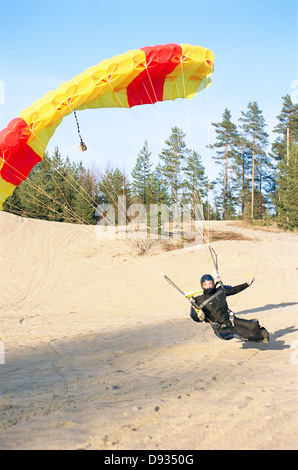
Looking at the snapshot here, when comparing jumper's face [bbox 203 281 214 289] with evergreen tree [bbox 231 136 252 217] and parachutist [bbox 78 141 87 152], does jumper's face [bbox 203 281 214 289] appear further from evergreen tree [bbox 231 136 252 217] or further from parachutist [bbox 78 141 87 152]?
evergreen tree [bbox 231 136 252 217]

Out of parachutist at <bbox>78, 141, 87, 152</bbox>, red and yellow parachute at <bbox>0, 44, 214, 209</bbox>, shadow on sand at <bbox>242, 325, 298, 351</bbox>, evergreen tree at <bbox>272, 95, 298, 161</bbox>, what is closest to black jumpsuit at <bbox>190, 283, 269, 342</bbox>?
shadow on sand at <bbox>242, 325, 298, 351</bbox>

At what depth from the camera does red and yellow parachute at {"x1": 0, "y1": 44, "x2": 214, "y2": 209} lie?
8.10 meters

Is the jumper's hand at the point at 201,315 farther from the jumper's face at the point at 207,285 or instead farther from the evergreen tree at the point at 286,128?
the evergreen tree at the point at 286,128

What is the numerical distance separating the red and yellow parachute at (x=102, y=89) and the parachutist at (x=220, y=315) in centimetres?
440

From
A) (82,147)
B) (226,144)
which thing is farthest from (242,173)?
(82,147)

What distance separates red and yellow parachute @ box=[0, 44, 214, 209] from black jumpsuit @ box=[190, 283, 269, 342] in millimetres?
4600

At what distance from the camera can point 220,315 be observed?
6949 millimetres

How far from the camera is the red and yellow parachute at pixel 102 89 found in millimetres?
8102

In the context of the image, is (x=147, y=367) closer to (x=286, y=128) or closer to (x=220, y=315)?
(x=220, y=315)

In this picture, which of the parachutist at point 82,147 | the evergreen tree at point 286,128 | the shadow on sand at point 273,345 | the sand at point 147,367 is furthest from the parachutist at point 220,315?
the evergreen tree at point 286,128
